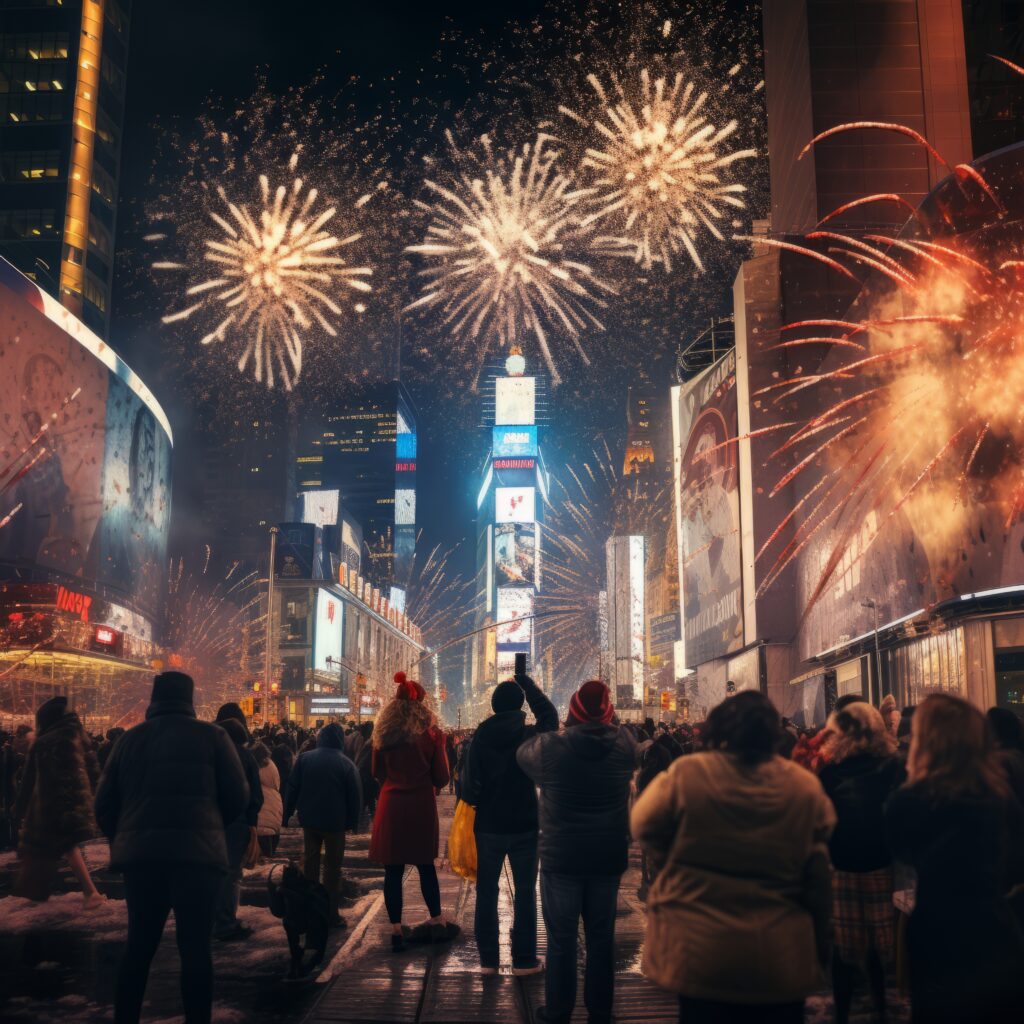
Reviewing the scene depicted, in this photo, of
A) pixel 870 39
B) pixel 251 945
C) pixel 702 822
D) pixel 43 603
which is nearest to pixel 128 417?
pixel 43 603

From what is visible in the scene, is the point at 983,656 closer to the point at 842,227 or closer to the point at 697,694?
the point at 842,227

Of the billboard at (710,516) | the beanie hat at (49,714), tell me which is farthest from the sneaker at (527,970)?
the billboard at (710,516)

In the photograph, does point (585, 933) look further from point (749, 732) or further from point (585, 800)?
point (749, 732)

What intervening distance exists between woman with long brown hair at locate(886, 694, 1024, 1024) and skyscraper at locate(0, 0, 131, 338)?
86237 millimetres

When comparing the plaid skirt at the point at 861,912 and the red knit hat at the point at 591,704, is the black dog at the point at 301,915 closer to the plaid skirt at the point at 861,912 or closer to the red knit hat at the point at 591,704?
the red knit hat at the point at 591,704

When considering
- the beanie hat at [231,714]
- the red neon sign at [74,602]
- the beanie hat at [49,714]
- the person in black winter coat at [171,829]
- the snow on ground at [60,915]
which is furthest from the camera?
the red neon sign at [74,602]

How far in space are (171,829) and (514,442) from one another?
6964 inches

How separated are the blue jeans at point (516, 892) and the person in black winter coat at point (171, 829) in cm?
246

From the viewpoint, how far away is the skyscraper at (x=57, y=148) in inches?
3290

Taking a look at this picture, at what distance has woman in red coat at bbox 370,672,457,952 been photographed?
893 centimetres

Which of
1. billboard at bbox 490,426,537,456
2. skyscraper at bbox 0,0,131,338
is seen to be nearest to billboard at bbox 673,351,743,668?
skyscraper at bbox 0,0,131,338

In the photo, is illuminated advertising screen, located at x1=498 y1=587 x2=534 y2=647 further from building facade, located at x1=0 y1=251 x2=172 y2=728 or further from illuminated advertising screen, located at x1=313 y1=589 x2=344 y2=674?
building facade, located at x1=0 y1=251 x2=172 y2=728

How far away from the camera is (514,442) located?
598 feet

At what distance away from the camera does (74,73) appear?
282 ft
